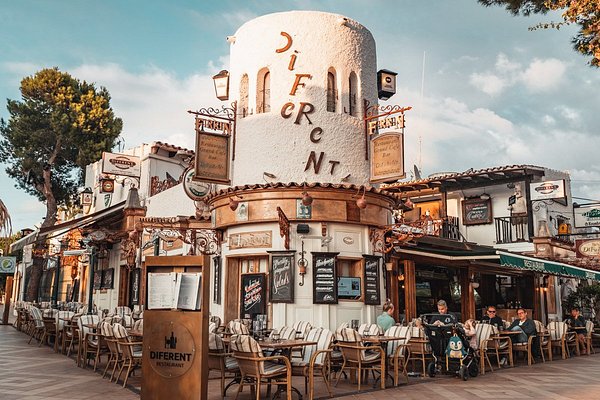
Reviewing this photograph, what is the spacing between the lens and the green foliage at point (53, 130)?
28.9 metres

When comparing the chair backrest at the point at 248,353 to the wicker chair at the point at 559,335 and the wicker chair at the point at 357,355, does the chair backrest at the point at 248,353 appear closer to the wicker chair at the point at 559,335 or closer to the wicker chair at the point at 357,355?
the wicker chair at the point at 357,355

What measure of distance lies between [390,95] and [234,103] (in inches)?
181

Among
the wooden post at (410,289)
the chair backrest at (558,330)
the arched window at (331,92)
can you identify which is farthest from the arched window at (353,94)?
the chair backrest at (558,330)

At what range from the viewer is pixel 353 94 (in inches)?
568

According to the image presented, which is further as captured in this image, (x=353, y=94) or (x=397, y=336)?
(x=353, y=94)

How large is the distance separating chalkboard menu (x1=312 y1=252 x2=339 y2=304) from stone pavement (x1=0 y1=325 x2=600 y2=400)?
2.63 meters

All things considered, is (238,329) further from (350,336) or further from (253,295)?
(253,295)

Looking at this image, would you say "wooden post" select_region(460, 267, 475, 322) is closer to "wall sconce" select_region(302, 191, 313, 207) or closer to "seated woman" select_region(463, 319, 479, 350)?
"seated woman" select_region(463, 319, 479, 350)

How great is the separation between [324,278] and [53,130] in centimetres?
2216

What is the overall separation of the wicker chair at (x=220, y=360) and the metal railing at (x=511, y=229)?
17055mm

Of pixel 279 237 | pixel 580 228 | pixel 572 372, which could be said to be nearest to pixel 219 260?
pixel 279 237

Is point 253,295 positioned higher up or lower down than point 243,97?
lower down

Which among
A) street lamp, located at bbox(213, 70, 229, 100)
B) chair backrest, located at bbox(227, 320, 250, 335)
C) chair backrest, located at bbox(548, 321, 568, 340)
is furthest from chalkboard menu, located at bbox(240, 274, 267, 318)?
chair backrest, located at bbox(548, 321, 568, 340)

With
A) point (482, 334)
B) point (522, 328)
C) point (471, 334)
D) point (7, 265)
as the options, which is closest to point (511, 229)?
point (522, 328)
